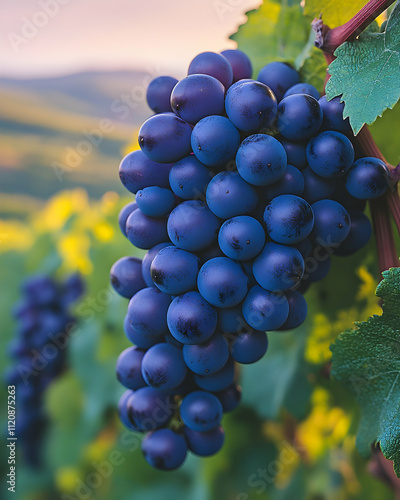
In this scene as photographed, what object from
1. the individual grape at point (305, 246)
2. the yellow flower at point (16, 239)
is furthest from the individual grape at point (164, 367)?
the yellow flower at point (16, 239)

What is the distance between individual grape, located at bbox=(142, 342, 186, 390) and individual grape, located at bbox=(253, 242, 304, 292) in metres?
0.16

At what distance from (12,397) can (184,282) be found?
4.56 ft

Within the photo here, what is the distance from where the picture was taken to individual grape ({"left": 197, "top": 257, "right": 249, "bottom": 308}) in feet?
1.80

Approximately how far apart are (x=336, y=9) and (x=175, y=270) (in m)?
0.45

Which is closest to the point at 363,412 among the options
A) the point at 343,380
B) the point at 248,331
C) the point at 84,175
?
the point at 343,380

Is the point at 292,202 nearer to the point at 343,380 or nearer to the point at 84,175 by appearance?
the point at 343,380

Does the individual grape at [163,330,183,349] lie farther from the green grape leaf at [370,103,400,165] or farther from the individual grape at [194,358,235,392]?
the green grape leaf at [370,103,400,165]

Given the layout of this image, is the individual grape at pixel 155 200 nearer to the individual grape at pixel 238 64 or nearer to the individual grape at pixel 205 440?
the individual grape at pixel 238 64

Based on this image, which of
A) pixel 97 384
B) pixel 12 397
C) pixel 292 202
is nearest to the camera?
pixel 292 202

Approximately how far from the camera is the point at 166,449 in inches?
26.0

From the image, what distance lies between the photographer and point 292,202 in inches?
21.4

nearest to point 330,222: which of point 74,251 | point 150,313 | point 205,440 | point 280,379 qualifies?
point 150,313

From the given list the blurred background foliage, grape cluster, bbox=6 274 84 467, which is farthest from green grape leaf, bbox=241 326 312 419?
grape cluster, bbox=6 274 84 467

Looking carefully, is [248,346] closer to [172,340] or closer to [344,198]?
[172,340]
